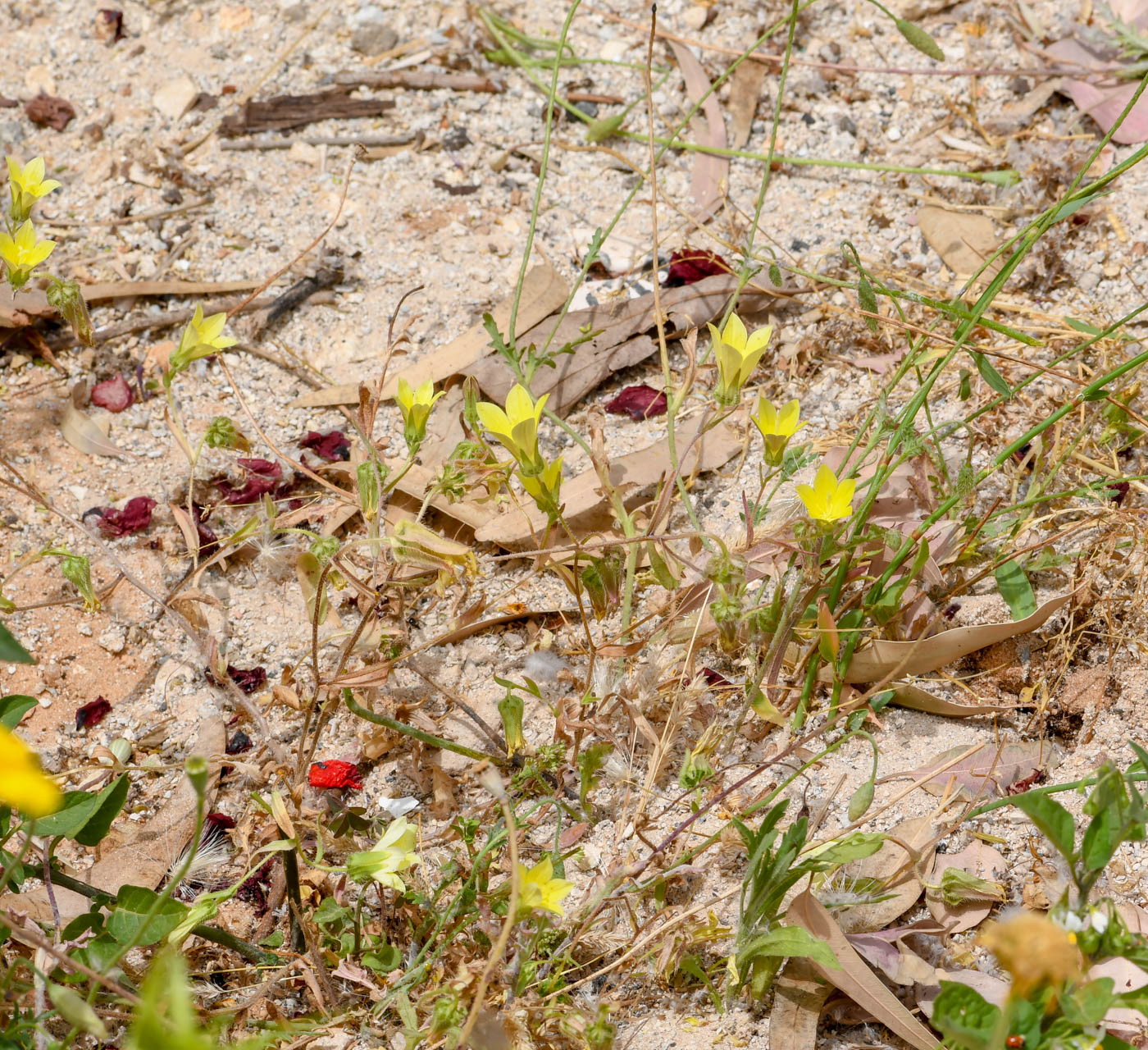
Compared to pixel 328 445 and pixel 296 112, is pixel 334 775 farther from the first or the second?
pixel 296 112

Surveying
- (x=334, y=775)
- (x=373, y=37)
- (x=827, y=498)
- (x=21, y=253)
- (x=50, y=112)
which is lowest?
(x=334, y=775)

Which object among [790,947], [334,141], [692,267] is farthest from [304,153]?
[790,947]

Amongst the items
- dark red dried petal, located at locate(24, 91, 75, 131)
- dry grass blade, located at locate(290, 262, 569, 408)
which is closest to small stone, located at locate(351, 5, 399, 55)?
dark red dried petal, located at locate(24, 91, 75, 131)

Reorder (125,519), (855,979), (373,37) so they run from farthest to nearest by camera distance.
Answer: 1. (373,37)
2. (125,519)
3. (855,979)

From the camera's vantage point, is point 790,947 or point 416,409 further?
point 416,409

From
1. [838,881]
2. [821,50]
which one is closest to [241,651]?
[838,881]

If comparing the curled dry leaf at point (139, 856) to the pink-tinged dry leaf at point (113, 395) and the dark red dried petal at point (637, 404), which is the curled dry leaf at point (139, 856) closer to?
the pink-tinged dry leaf at point (113, 395)
